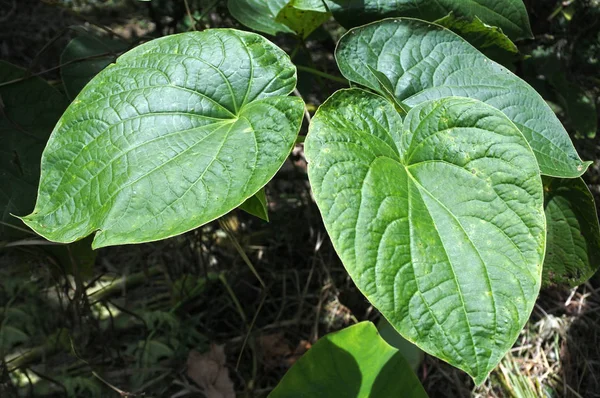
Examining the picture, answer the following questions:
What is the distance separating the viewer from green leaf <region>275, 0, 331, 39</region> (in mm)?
1011

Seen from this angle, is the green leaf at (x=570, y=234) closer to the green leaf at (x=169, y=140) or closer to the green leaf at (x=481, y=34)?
the green leaf at (x=481, y=34)

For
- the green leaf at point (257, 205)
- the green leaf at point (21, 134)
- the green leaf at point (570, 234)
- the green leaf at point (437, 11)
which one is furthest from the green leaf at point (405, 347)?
the green leaf at point (21, 134)

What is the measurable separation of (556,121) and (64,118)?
718mm

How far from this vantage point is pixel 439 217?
0.69 m

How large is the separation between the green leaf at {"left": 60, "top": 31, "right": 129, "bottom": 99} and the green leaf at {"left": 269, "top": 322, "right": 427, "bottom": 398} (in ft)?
2.07

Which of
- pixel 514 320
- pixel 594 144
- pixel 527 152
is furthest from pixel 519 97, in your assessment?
pixel 594 144

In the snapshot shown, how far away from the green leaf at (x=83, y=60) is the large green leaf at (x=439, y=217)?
562mm

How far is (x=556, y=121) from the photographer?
0.91 metres

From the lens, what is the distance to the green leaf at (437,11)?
102cm

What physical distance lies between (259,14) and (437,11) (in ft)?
1.06

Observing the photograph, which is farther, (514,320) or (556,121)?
(556,121)

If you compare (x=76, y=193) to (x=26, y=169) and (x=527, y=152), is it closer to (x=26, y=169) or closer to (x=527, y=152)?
(x=26, y=169)

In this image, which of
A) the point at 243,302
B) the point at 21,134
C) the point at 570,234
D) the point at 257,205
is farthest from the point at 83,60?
A: the point at 570,234

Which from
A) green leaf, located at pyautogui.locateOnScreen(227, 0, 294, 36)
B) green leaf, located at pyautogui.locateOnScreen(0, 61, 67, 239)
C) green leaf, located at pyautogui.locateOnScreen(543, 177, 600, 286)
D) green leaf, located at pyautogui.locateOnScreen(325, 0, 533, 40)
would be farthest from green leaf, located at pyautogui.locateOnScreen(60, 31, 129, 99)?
green leaf, located at pyautogui.locateOnScreen(543, 177, 600, 286)
